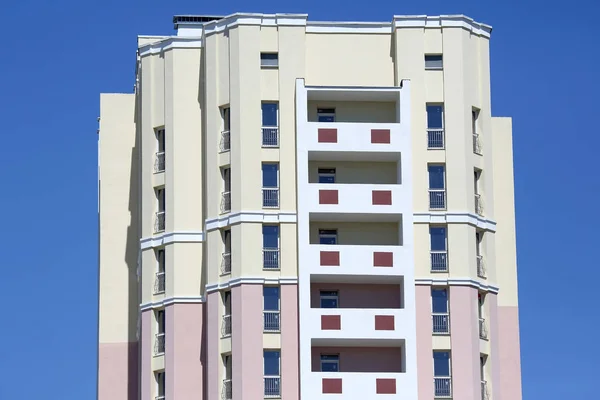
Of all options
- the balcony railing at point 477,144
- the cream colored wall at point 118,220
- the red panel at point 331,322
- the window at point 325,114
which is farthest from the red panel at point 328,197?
the cream colored wall at point 118,220

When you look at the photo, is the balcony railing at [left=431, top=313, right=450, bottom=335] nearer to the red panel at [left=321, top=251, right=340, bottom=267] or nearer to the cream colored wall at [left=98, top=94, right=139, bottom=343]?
the red panel at [left=321, top=251, right=340, bottom=267]

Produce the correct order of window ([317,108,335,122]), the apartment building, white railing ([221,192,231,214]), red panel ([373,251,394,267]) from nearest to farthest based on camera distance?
the apartment building → red panel ([373,251,394,267]) → white railing ([221,192,231,214]) → window ([317,108,335,122])

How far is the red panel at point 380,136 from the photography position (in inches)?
3674

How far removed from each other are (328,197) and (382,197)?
2670 millimetres

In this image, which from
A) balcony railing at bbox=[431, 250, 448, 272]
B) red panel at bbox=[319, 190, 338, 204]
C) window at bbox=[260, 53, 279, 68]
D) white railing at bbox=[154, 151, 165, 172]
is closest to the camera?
balcony railing at bbox=[431, 250, 448, 272]

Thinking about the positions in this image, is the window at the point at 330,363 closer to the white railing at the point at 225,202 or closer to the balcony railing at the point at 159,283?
the white railing at the point at 225,202

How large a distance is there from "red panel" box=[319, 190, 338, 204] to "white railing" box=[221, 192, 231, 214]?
451 centimetres

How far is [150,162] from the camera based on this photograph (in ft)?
316

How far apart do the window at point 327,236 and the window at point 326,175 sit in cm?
262

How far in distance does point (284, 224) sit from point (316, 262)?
2.48 m

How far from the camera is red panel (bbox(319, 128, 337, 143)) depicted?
306ft

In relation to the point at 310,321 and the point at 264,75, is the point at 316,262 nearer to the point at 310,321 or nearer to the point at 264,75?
the point at 310,321

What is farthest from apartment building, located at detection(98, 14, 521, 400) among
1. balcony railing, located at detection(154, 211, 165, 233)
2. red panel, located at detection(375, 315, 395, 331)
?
balcony railing, located at detection(154, 211, 165, 233)
